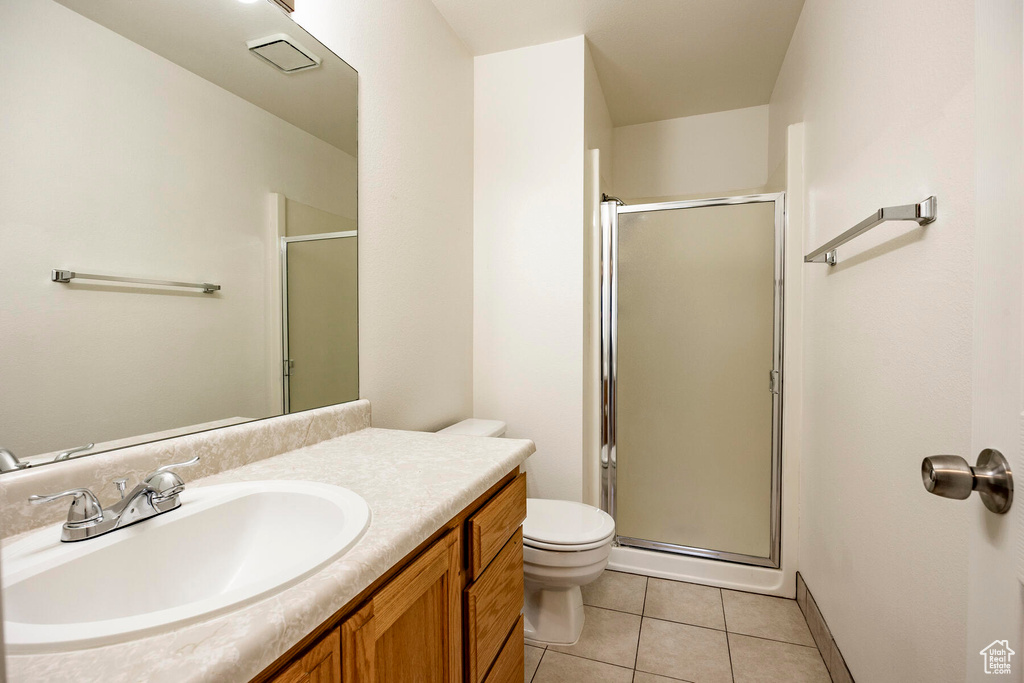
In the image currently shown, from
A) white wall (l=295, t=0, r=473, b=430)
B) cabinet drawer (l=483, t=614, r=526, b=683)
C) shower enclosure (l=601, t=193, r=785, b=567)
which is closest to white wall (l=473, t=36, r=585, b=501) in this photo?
white wall (l=295, t=0, r=473, b=430)

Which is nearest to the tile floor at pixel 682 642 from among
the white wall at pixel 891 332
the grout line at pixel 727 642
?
the grout line at pixel 727 642

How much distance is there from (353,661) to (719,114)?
10.6 feet

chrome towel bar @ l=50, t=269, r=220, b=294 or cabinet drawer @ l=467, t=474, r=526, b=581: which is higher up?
chrome towel bar @ l=50, t=269, r=220, b=294

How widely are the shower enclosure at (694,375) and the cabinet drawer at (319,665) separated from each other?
71.7 inches

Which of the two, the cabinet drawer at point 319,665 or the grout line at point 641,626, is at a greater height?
the cabinet drawer at point 319,665

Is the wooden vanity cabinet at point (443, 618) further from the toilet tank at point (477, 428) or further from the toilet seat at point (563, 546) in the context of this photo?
the toilet tank at point (477, 428)

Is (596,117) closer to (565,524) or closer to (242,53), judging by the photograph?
(242,53)

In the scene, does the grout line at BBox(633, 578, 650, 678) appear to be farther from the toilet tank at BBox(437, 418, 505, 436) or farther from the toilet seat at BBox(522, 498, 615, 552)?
the toilet tank at BBox(437, 418, 505, 436)

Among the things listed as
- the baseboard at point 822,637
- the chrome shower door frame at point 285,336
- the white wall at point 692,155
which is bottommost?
the baseboard at point 822,637

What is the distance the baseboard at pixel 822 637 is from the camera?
57.4 inches

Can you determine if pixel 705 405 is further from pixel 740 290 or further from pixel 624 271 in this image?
pixel 624 271

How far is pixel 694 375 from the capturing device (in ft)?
7.44

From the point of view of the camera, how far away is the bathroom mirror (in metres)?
0.75

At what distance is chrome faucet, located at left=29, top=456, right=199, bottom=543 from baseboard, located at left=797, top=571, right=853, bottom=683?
179cm
